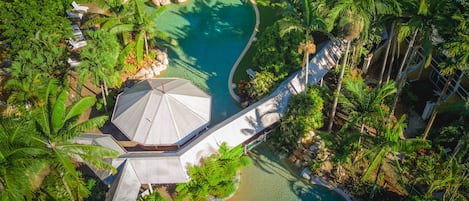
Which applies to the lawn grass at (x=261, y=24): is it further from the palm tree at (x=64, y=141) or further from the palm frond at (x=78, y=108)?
the palm tree at (x=64, y=141)

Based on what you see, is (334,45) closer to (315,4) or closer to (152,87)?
(315,4)

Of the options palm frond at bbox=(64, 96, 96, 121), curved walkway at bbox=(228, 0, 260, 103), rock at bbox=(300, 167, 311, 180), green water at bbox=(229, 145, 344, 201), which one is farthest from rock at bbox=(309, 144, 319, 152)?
palm frond at bbox=(64, 96, 96, 121)

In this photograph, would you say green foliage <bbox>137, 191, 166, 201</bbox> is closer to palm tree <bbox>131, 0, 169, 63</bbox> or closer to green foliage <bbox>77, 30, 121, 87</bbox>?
green foliage <bbox>77, 30, 121, 87</bbox>

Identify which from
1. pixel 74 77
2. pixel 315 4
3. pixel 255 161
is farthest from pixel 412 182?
pixel 74 77

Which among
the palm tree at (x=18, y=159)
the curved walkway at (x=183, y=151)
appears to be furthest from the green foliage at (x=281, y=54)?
the palm tree at (x=18, y=159)

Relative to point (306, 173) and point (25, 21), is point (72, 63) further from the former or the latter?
point (306, 173)
